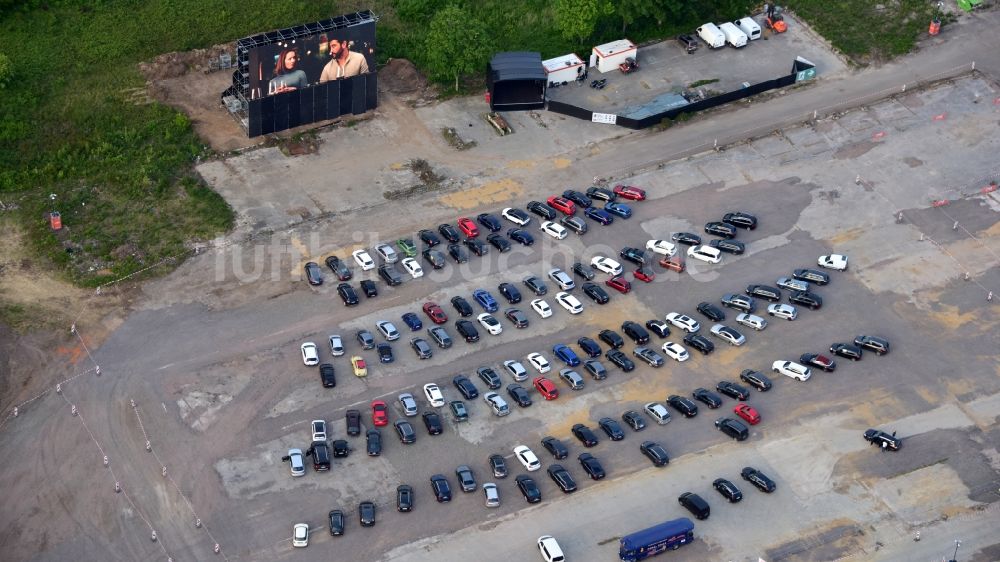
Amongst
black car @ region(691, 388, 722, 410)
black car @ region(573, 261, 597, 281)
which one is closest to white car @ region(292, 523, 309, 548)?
black car @ region(691, 388, 722, 410)

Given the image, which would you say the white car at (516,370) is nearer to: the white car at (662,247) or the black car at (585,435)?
the black car at (585,435)

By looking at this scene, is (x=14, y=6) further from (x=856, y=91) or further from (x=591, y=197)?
(x=856, y=91)

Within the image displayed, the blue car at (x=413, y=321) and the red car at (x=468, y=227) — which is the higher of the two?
the red car at (x=468, y=227)

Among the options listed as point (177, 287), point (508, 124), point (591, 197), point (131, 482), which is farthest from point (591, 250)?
point (131, 482)

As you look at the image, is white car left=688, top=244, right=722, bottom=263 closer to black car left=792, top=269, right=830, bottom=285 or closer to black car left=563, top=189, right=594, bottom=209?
black car left=792, top=269, right=830, bottom=285

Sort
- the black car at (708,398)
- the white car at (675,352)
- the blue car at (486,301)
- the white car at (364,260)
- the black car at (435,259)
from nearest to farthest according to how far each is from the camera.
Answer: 1. the black car at (708,398)
2. the white car at (675,352)
3. the blue car at (486,301)
4. the white car at (364,260)
5. the black car at (435,259)

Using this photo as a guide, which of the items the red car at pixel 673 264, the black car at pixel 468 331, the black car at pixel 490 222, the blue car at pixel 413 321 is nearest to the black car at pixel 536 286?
the black car at pixel 468 331
